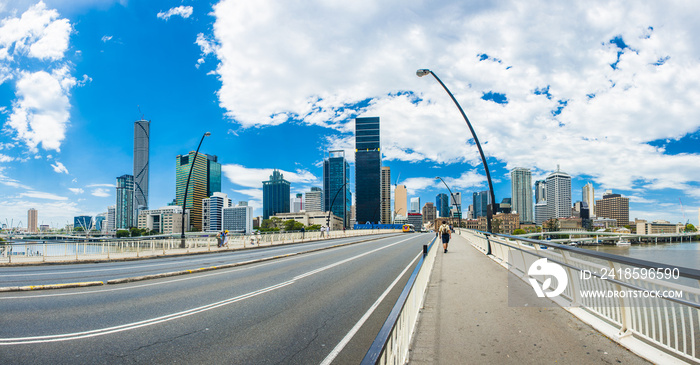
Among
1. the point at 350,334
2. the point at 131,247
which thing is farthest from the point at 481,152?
the point at 131,247

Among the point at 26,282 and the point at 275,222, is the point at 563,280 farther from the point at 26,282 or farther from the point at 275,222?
the point at 275,222

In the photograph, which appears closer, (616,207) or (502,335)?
(502,335)

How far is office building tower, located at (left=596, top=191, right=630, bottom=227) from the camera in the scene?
162625mm

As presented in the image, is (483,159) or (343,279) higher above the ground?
(483,159)

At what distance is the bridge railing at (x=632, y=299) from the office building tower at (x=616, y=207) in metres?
193

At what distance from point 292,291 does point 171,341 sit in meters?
4.31

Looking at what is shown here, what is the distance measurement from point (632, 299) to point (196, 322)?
7467mm

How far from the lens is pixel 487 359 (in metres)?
4.40

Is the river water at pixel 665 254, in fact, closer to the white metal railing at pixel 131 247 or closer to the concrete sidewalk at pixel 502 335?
the white metal railing at pixel 131 247

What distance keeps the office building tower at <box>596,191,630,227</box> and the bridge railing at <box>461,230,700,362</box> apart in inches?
7597

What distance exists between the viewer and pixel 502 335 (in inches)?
207

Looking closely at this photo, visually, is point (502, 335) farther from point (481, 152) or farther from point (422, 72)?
point (422, 72)

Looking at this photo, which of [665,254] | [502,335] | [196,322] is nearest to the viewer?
[502,335]

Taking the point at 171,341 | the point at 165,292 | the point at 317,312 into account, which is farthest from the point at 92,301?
the point at 317,312
